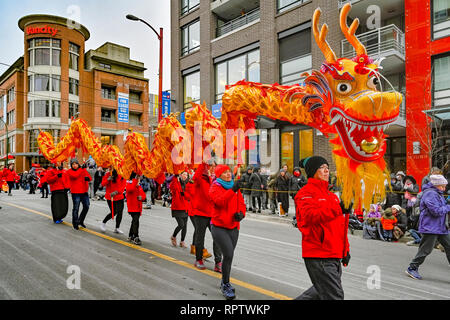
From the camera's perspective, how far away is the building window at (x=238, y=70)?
17.2 metres

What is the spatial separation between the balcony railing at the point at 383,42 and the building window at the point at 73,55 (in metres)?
33.2

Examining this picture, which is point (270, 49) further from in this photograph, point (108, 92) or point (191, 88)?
point (108, 92)

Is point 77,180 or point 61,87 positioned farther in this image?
point 61,87

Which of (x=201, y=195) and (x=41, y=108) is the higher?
(x=41, y=108)

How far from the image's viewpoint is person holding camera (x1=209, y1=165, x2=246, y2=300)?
4.09 m

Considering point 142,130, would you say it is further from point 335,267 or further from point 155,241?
point 335,267

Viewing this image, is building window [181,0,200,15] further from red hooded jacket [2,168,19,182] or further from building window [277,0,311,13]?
red hooded jacket [2,168,19,182]

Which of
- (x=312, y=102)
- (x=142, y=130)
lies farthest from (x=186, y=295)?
(x=142, y=130)

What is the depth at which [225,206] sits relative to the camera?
4.22m

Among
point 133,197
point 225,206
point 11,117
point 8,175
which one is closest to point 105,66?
point 11,117

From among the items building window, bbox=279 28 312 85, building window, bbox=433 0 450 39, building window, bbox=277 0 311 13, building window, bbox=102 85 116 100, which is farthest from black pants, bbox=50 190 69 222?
building window, bbox=102 85 116 100

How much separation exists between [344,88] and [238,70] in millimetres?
15262

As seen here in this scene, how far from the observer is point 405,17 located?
42.3ft

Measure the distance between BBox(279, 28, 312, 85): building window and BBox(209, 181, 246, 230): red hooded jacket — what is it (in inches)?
458
